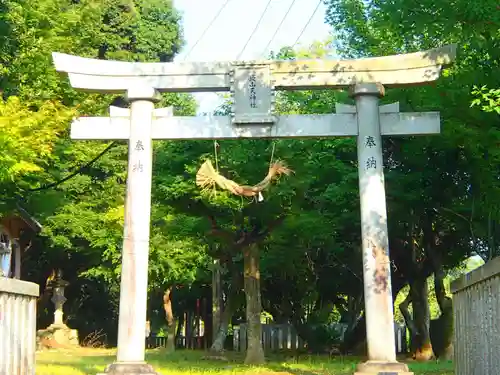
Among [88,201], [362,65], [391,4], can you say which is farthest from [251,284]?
[88,201]

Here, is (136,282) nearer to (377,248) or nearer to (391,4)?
(377,248)

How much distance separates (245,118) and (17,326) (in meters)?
7.18

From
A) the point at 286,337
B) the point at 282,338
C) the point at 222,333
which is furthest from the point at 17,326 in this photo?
the point at 286,337

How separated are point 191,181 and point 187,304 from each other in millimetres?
19863

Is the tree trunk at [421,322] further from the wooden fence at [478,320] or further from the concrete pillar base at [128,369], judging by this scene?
the wooden fence at [478,320]

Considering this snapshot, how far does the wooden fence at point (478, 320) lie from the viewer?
287 inches

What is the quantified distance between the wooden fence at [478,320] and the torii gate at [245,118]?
9.84 ft

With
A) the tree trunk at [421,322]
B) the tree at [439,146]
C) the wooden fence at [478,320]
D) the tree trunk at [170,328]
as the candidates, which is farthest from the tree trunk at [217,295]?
the wooden fence at [478,320]

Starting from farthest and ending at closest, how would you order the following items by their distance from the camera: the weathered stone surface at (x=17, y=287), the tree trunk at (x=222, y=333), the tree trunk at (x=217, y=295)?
the tree trunk at (x=217, y=295) → the tree trunk at (x=222, y=333) → the weathered stone surface at (x=17, y=287)

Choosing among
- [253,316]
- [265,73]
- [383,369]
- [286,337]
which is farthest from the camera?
[286,337]

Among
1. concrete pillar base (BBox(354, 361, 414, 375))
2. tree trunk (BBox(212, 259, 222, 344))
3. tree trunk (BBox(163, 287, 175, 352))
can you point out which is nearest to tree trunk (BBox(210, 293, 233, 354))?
tree trunk (BBox(212, 259, 222, 344))

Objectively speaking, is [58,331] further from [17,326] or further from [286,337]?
[17,326]

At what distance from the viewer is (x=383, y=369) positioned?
12008mm

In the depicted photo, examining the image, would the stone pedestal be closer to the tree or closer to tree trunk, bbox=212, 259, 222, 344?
tree trunk, bbox=212, 259, 222, 344
